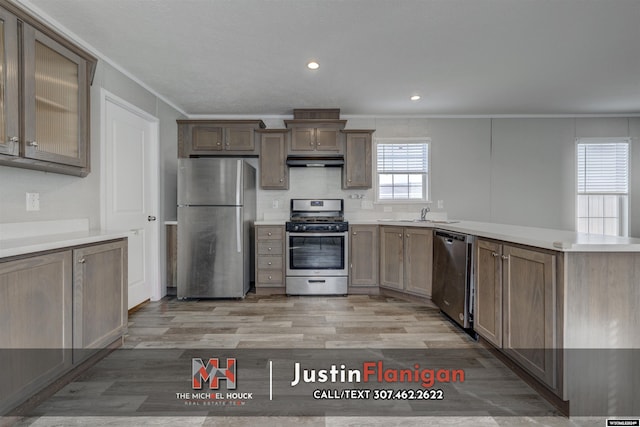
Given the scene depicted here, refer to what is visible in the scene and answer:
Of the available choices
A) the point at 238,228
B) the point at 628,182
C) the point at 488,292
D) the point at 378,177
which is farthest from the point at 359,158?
the point at 628,182

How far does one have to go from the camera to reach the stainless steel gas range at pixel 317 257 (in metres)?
3.93

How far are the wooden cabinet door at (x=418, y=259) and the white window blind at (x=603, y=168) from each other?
294 centimetres

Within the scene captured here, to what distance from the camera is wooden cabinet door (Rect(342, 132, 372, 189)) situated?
13.9ft

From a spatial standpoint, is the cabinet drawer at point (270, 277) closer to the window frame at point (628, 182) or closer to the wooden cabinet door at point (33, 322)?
the wooden cabinet door at point (33, 322)

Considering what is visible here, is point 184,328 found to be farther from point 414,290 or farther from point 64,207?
point 414,290

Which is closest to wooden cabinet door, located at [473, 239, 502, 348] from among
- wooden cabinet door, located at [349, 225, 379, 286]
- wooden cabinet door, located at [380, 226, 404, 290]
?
wooden cabinet door, located at [380, 226, 404, 290]

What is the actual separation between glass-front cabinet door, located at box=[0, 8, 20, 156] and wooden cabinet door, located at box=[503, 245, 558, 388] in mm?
2964

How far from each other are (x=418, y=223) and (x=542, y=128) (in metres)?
2.74

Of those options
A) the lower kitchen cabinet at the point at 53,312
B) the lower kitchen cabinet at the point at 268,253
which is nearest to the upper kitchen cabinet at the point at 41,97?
the lower kitchen cabinet at the point at 53,312

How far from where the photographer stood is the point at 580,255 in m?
1.58

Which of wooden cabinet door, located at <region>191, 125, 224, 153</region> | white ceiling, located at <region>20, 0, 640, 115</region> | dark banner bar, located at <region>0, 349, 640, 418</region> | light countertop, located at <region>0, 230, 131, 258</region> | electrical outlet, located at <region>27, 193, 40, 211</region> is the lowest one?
dark banner bar, located at <region>0, 349, 640, 418</region>

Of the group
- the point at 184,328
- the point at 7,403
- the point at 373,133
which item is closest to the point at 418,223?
the point at 373,133

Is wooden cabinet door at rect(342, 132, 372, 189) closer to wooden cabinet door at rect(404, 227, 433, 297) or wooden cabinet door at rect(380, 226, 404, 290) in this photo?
wooden cabinet door at rect(380, 226, 404, 290)

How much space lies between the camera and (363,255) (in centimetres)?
399
